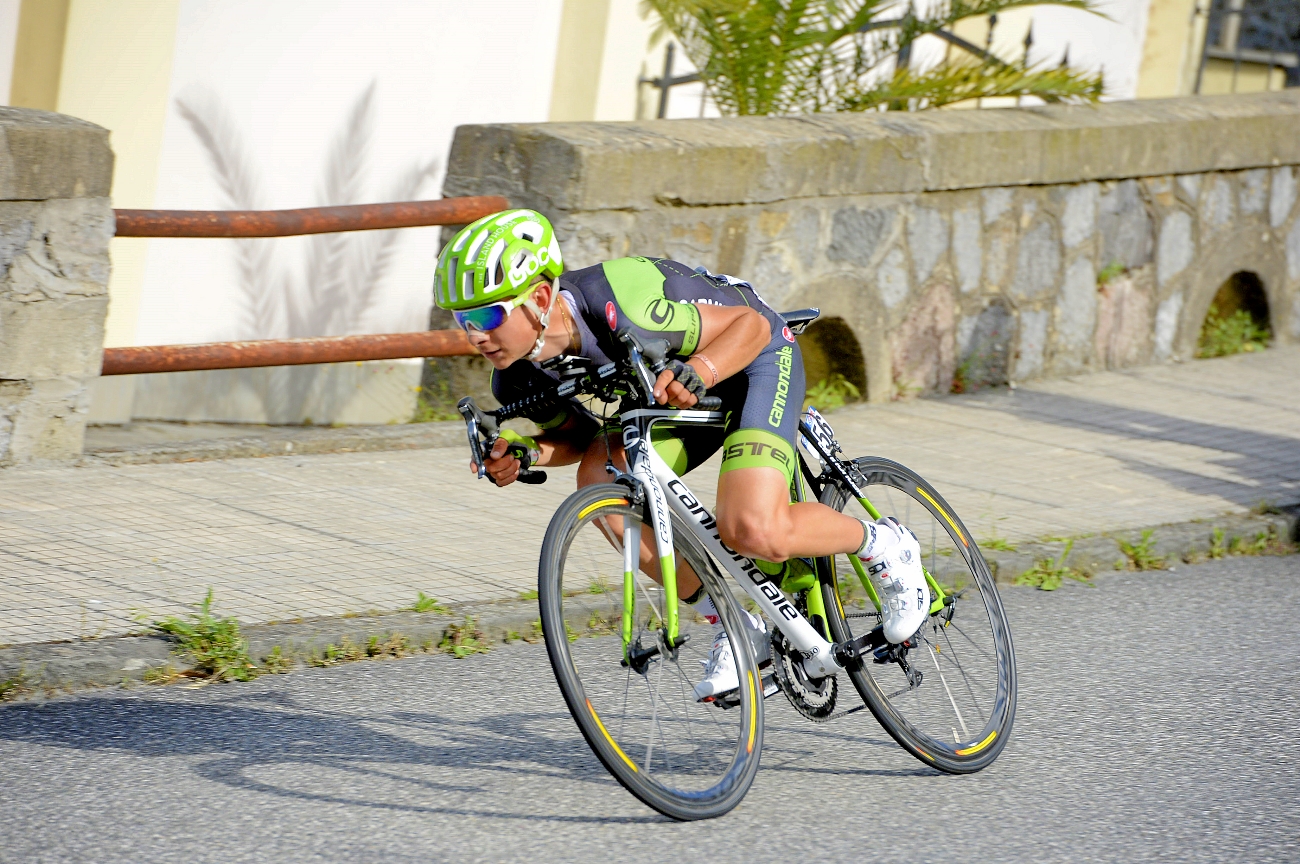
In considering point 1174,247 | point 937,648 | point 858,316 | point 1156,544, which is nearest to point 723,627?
point 937,648

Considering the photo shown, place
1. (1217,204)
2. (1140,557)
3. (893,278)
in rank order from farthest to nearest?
1. (1217,204)
2. (893,278)
3. (1140,557)

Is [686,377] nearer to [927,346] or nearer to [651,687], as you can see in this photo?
[651,687]

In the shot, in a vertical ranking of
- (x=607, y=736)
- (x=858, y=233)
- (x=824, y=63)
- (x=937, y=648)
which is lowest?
(x=607, y=736)

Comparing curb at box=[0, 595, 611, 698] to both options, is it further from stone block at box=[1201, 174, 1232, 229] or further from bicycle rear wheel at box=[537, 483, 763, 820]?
stone block at box=[1201, 174, 1232, 229]

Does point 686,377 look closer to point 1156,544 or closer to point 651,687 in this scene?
point 651,687

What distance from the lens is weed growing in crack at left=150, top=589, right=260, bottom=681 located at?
468 cm

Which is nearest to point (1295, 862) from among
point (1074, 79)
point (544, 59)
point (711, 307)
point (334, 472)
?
point (711, 307)

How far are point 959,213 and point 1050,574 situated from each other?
3.40 m

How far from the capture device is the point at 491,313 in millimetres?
3625

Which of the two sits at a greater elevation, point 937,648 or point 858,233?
point 858,233

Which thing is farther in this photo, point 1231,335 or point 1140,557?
point 1231,335

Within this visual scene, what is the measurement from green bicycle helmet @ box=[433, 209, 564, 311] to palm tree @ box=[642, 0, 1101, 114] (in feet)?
21.2

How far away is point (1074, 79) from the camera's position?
10062 millimetres

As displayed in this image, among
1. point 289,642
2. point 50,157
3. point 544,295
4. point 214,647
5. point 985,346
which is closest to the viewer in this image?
point 544,295
